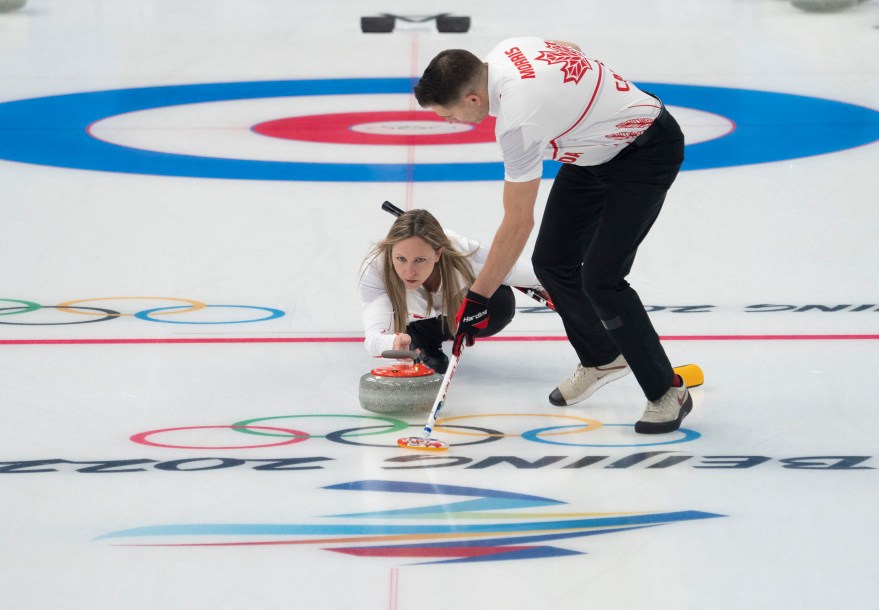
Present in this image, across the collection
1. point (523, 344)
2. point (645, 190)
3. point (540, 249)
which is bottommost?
point (523, 344)

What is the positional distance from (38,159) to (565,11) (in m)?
9.81

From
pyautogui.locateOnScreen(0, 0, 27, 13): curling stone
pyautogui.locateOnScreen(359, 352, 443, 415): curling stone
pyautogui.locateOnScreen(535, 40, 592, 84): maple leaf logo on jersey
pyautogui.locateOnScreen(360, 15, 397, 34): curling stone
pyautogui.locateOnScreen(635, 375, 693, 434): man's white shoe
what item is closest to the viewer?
pyautogui.locateOnScreen(535, 40, 592, 84): maple leaf logo on jersey

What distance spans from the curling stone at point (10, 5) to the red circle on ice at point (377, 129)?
7.90 metres

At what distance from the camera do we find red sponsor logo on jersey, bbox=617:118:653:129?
12.7 feet

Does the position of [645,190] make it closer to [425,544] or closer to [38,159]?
[425,544]

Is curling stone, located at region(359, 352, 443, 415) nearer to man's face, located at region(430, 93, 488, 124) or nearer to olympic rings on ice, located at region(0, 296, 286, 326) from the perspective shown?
man's face, located at region(430, 93, 488, 124)

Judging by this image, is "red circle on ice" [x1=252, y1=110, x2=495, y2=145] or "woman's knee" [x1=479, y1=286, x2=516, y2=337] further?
"red circle on ice" [x1=252, y1=110, x2=495, y2=145]

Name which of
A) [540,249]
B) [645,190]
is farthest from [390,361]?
[645,190]

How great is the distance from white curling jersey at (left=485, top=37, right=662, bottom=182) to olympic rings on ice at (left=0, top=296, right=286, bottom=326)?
1976mm

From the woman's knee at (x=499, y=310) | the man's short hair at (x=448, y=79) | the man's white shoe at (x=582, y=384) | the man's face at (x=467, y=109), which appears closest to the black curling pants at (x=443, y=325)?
the woman's knee at (x=499, y=310)

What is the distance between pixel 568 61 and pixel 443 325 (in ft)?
4.22

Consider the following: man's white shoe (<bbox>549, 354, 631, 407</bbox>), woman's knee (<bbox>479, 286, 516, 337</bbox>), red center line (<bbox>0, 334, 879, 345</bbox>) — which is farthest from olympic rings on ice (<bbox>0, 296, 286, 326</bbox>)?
man's white shoe (<bbox>549, 354, 631, 407</bbox>)

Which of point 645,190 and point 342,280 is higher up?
point 645,190

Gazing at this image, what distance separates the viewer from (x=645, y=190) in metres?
3.92
